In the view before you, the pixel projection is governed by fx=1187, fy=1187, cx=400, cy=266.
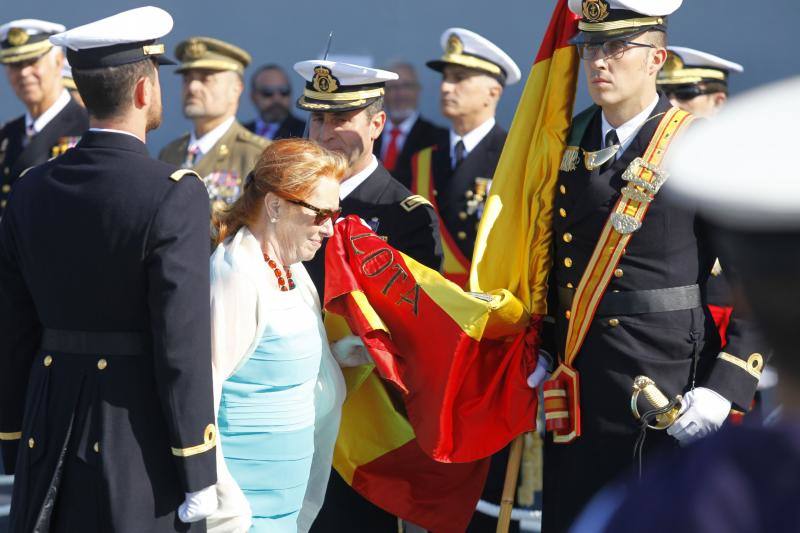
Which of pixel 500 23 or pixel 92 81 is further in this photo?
pixel 500 23

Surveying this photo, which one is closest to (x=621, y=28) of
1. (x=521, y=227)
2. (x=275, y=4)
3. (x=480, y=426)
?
(x=521, y=227)

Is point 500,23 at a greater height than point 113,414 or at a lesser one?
lesser

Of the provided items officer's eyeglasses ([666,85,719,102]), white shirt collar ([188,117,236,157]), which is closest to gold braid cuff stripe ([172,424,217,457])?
white shirt collar ([188,117,236,157])

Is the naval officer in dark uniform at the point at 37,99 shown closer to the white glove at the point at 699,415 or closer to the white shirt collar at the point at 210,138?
the white shirt collar at the point at 210,138

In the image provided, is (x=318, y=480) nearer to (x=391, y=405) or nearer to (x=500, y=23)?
(x=391, y=405)

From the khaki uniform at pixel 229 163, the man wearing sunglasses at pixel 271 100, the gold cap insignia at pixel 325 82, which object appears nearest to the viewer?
the gold cap insignia at pixel 325 82

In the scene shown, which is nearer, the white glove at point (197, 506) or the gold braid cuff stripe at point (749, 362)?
the white glove at point (197, 506)

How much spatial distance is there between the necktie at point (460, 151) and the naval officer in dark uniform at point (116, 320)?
3.17 meters

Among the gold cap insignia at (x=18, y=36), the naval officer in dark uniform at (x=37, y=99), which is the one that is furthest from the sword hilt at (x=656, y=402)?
the gold cap insignia at (x=18, y=36)

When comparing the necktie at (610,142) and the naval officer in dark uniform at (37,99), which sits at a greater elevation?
the necktie at (610,142)

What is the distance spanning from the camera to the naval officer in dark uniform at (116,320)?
3.03 m

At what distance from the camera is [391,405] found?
4.13 meters

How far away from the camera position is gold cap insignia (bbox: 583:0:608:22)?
3.71m

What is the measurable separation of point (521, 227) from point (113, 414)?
158 cm
